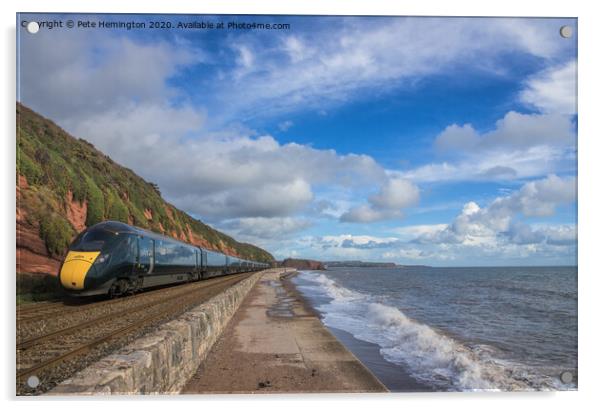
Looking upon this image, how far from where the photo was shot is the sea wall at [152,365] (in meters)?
4.64

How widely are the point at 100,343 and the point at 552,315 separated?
25692 millimetres

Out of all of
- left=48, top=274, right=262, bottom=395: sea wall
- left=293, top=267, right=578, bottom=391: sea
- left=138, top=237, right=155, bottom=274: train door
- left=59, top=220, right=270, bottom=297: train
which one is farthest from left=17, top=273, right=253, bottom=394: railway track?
left=293, top=267, right=578, bottom=391: sea

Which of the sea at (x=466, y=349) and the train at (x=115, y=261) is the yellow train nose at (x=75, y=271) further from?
the sea at (x=466, y=349)

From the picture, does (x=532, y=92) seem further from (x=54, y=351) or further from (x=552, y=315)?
(x=552, y=315)

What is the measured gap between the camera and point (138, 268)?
16.2 metres

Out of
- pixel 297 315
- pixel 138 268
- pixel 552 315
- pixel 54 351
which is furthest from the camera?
pixel 552 315

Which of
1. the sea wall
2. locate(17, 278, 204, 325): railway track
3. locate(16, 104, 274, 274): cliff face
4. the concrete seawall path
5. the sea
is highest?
locate(16, 104, 274, 274): cliff face

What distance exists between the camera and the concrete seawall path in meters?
7.00

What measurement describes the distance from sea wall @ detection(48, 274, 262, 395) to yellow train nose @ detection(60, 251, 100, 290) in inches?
228

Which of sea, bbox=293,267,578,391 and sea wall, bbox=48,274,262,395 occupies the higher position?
sea wall, bbox=48,274,262,395

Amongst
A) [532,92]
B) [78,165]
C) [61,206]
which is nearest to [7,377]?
[532,92]

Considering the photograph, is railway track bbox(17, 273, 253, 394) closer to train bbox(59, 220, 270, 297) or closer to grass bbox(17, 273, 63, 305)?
train bbox(59, 220, 270, 297)

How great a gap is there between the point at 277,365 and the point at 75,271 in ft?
25.1

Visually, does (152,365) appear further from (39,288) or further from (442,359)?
(39,288)
